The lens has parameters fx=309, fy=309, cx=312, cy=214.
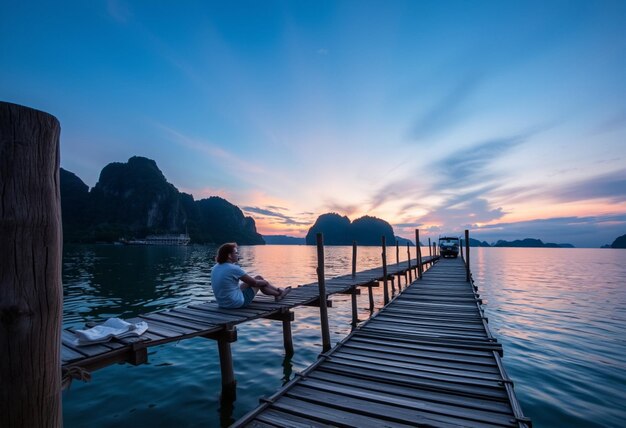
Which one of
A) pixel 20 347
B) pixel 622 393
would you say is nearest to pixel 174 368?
pixel 20 347

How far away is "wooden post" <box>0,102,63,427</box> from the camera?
2.05 m

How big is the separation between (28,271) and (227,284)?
5956 millimetres

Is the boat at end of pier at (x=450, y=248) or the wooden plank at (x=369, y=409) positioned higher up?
the boat at end of pier at (x=450, y=248)

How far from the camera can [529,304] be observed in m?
18.5

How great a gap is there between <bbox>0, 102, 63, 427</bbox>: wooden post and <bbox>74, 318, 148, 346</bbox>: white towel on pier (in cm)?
318

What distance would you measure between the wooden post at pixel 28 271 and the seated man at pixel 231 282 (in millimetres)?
5288

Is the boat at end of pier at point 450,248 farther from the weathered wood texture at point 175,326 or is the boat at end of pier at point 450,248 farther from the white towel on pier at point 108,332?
the white towel on pier at point 108,332

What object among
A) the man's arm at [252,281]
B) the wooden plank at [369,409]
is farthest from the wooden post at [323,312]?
the wooden plank at [369,409]

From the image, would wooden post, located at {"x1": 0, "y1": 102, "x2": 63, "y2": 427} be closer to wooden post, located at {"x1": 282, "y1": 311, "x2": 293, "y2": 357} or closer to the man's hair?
the man's hair

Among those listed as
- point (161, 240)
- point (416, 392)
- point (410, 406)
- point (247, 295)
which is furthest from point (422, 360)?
point (161, 240)

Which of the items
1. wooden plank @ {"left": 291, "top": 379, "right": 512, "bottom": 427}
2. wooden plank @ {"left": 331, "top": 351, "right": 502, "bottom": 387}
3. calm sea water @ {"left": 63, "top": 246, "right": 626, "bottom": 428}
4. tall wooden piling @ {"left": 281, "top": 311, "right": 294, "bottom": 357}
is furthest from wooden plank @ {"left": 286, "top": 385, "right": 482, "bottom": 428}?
tall wooden piling @ {"left": 281, "top": 311, "right": 294, "bottom": 357}

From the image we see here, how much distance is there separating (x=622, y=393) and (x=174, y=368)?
11.4m

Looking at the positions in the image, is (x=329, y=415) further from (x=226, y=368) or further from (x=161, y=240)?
(x=161, y=240)

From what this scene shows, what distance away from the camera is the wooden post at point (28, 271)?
205 centimetres
